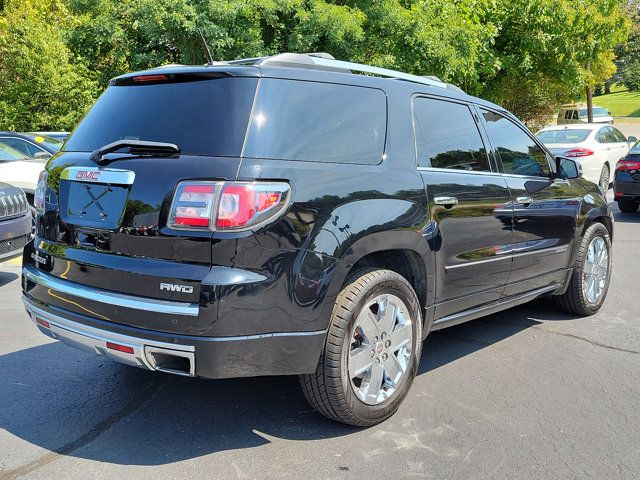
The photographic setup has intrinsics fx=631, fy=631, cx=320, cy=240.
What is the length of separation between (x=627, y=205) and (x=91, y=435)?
37.0 ft

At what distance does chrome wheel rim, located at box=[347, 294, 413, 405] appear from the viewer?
329 centimetres

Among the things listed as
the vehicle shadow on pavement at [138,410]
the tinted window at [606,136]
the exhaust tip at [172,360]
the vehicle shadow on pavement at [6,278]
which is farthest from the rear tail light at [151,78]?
the tinted window at [606,136]

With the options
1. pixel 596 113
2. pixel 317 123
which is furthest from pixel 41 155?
pixel 596 113

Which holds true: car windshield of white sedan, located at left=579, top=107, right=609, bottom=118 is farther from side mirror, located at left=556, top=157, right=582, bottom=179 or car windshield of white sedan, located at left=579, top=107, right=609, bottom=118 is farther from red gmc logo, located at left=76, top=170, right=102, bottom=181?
red gmc logo, located at left=76, top=170, right=102, bottom=181

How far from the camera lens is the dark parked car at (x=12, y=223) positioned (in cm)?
662

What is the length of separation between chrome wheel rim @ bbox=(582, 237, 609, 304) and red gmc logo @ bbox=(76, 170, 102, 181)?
4.07 metres

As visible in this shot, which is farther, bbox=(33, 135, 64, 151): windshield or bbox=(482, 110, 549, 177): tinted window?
bbox=(33, 135, 64, 151): windshield

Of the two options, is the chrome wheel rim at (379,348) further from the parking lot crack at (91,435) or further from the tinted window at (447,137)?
the parking lot crack at (91,435)

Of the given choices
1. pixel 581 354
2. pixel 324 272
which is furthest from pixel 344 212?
pixel 581 354

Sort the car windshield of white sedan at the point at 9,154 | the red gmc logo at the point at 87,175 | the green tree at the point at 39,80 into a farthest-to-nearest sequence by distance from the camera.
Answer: the green tree at the point at 39,80, the car windshield of white sedan at the point at 9,154, the red gmc logo at the point at 87,175

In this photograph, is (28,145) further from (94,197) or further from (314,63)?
(314,63)

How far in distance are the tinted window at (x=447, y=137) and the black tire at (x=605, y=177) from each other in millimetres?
11078

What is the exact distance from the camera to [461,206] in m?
3.91

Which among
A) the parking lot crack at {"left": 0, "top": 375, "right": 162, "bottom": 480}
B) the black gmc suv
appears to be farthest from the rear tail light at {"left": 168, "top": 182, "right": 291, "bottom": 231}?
the parking lot crack at {"left": 0, "top": 375, "right": 162, "bottom": 480}
